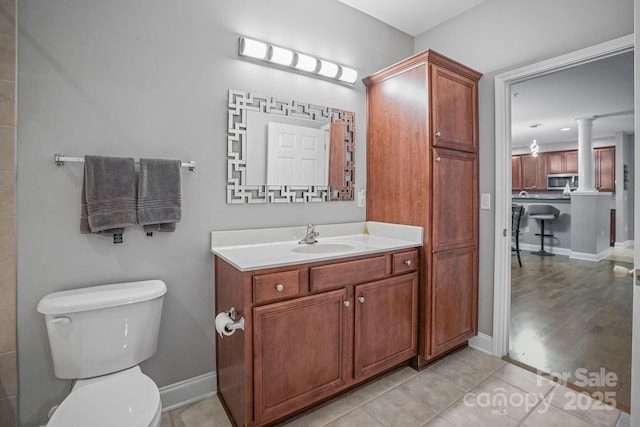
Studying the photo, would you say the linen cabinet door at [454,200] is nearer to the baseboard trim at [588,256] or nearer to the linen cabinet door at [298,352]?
the linen cabinet door at [298,352]

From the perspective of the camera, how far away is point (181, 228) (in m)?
1.78

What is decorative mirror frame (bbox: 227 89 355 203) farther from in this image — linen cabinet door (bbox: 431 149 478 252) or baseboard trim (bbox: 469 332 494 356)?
baseboard trim (bbox: 469 332 494 356)

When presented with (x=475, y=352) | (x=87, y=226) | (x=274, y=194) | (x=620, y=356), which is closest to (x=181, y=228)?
(x=87, y=226)

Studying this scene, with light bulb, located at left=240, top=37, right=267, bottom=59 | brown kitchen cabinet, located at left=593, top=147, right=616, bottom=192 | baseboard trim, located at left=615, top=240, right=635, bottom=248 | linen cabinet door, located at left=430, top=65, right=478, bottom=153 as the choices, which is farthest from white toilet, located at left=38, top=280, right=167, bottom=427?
brown kitchen cabinet, located at left=593, top=147, right=616, bottom=192

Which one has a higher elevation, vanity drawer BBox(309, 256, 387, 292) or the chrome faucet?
the chrome faucet

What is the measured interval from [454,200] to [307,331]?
1.37 meters

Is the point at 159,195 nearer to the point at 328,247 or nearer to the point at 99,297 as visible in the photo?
the point at 99,297

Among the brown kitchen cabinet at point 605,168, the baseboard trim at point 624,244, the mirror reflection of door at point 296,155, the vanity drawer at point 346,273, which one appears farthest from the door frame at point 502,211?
the brown kitchen cabinet at point 605,168

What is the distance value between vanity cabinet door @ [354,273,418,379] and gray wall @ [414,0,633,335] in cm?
73

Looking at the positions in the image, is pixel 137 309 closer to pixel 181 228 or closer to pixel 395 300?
pixel 181 228

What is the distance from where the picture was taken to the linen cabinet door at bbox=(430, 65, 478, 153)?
208cm

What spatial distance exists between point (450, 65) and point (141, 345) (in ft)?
8.10

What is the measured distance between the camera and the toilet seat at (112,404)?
42.4 inches

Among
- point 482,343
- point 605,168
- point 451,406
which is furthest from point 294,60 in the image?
point 605,168
